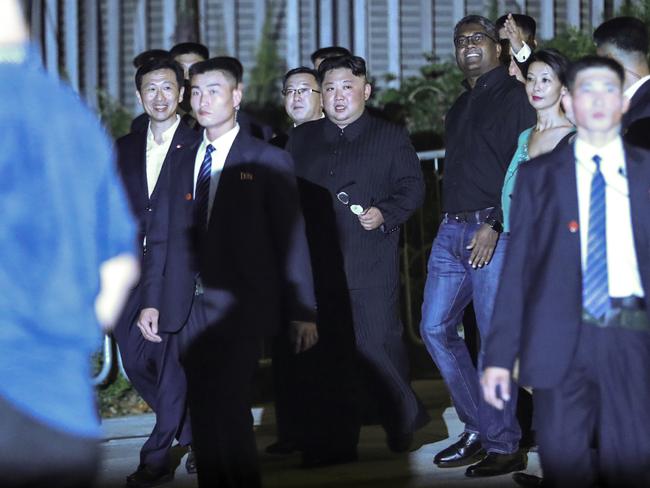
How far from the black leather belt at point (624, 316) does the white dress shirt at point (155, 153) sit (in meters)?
3.37

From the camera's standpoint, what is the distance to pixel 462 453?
289 inches

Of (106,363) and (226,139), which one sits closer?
(226,139)

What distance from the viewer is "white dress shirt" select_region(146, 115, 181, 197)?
7777 mm

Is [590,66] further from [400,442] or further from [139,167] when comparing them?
[139,167]

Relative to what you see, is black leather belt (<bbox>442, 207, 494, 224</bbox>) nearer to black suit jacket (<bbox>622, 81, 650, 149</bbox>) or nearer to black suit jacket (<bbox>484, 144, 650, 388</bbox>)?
black suit jacket (<bbox>622, 81, 650, 149</bbox>)

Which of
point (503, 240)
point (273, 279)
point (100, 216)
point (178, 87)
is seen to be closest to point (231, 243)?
point (273, 279)

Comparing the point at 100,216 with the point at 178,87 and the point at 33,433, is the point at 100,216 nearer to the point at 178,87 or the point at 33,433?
the point at 33,433

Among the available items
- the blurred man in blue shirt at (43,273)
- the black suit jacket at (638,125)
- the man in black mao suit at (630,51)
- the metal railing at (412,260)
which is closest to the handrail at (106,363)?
the metal railing at (412,260)

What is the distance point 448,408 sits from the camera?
895cm

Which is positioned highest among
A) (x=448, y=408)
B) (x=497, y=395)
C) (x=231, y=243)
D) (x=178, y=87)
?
(x=178, y=87)

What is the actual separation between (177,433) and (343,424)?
86 centimetres

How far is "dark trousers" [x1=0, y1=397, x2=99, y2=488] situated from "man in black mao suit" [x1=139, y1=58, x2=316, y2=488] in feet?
8.62

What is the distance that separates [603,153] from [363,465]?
2.97 m

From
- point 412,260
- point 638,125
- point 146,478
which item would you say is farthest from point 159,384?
point 412,260
